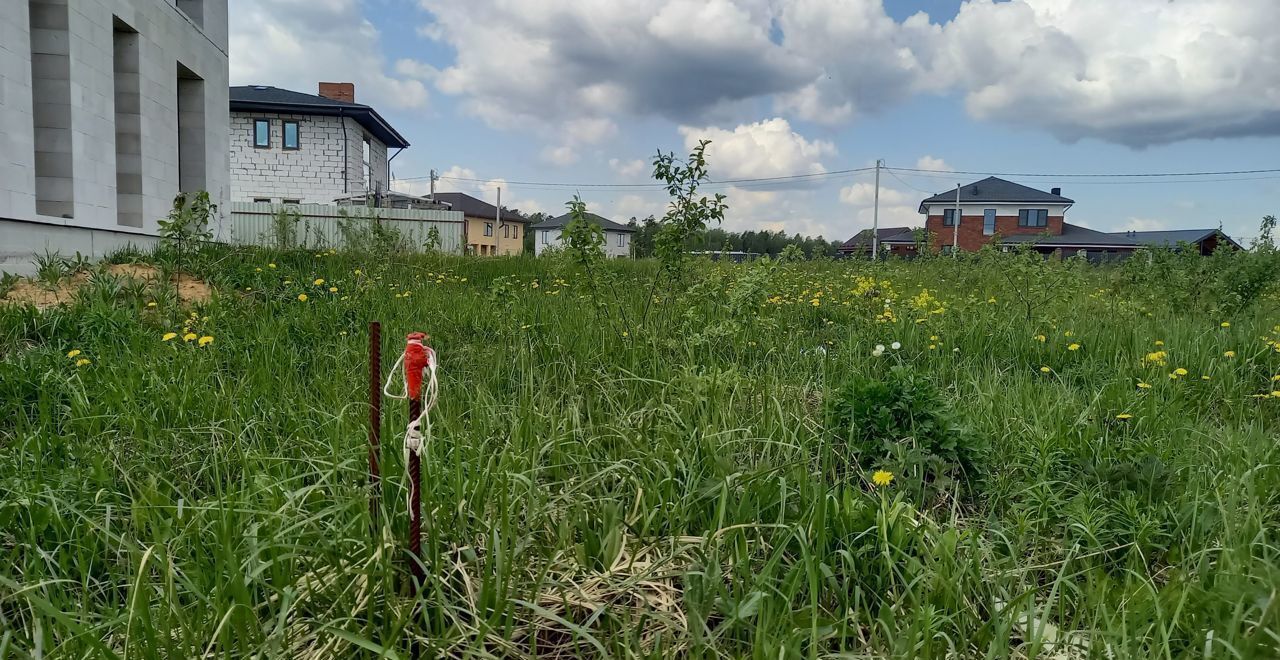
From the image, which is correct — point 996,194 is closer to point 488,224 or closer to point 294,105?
point 488,224

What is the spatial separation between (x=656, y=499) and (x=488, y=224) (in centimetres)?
4836

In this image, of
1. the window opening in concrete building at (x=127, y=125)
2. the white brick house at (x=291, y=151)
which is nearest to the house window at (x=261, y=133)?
the white brick house at (x=291, y=151)

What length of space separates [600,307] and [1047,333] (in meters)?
2.75

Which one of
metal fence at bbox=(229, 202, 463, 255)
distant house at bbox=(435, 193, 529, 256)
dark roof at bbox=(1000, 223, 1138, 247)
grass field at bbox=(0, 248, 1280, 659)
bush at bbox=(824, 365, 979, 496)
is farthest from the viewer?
dark roof at bbox=(1000, 223, 1138, 247)

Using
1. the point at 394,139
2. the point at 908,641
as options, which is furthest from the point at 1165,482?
the point at 394,139

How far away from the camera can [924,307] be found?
17.6ft

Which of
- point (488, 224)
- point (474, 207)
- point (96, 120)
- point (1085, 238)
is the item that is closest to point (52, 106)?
point (96, 120)

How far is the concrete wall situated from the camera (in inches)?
1054

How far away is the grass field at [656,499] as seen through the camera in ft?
5.04

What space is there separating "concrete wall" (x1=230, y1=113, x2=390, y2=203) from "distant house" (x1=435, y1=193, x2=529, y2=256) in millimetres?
15726

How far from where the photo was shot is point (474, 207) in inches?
2124

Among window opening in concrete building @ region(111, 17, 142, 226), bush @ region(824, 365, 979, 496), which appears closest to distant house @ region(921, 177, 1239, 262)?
window opening in concrete building @ region(111, 17, 142, 226)

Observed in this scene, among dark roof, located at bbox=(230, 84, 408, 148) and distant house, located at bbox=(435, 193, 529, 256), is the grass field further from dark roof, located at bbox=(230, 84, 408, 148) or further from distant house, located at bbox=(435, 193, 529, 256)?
distant house, located at bbox=(435, 193, 529, 256)

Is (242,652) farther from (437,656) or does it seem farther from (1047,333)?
(1047,333)
